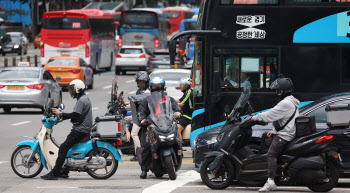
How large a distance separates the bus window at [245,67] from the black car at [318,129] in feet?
4.66

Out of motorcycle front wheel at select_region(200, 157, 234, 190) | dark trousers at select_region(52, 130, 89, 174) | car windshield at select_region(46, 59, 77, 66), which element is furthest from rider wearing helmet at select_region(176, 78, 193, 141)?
car windshield at select_region(46, 59, 77, 66)

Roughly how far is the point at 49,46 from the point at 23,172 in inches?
1326

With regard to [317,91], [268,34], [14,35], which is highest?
[268,34]

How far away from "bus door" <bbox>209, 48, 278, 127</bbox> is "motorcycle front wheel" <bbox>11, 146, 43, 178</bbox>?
288 cm

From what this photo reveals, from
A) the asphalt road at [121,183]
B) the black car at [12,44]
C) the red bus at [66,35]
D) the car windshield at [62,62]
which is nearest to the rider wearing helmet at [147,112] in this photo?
the asphalt road at [121,183]

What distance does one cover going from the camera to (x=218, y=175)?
462 inches

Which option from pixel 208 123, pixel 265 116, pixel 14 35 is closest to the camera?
pixel 265 116

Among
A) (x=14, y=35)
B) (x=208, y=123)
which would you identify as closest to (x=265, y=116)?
(x=208, y=123)

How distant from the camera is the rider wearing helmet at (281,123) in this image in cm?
1119

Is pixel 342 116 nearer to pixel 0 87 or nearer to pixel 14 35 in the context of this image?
pixel 0 87

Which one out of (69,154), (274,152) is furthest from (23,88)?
(274,152)

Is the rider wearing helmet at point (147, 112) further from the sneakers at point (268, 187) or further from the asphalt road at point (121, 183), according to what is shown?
the sneakers at point (268, 187)

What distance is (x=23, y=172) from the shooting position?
13.4 metres

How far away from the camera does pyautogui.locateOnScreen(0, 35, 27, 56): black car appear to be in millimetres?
72375
